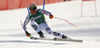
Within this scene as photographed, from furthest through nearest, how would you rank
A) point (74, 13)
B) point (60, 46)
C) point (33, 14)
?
point (74, 13), point (33, 14), point (60, 46)

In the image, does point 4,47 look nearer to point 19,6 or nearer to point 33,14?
point 33,14

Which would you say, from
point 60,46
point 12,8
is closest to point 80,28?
point 60,46

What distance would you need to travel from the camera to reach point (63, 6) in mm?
18719

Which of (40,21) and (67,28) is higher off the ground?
(40,21)

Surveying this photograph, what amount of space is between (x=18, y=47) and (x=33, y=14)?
116 centimetres

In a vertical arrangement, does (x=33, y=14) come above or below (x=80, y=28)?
above

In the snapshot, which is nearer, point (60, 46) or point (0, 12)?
point (60, 46)

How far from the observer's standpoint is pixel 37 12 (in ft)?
23.7

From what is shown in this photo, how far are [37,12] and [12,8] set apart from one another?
40.3 feet

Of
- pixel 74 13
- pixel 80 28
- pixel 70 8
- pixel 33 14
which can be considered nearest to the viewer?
pixel 33 14

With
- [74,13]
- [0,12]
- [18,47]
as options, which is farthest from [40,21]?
[0,12]

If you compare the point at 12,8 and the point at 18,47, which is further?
the point at 12,8

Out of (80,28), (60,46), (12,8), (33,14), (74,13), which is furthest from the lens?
Answer: (12,8)

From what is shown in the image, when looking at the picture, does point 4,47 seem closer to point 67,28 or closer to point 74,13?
point 67,28
